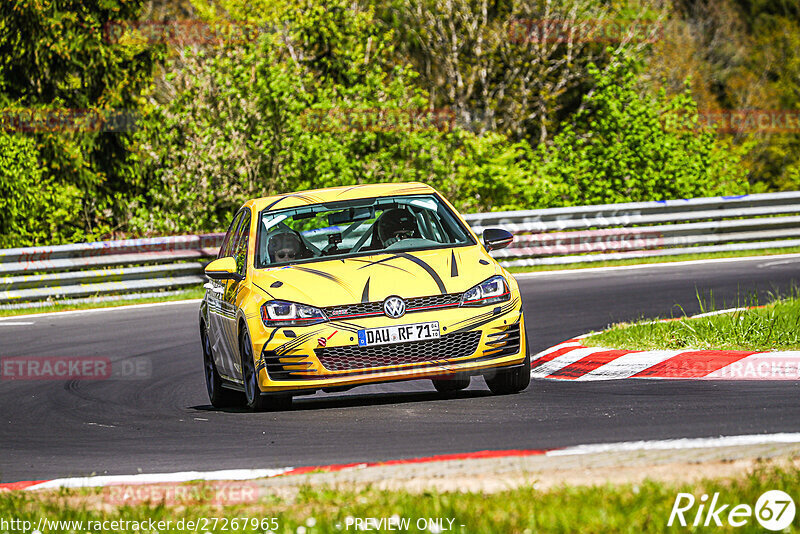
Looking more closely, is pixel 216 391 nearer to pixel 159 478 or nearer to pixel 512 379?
pixel 512 379

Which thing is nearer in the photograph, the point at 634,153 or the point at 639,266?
the point at 639,266

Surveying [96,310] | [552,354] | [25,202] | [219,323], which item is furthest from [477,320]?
[25,202]

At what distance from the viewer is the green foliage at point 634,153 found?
2627 centimetres

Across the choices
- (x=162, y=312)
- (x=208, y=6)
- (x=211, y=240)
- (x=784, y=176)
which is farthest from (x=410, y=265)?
(x=784, y=176)

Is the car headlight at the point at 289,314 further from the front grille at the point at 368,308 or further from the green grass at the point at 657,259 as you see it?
the green grass at the point at 657,259

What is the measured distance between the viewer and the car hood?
8.57m

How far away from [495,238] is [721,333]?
82.6 inches

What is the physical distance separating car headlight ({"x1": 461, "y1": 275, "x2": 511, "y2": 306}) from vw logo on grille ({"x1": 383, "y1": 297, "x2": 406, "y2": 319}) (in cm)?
41

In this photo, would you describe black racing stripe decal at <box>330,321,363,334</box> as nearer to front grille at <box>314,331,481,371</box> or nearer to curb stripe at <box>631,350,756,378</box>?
front grille at <box>314,331,481,371</box>

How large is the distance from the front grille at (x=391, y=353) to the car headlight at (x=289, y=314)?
0.70 ft

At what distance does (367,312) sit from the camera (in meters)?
8.49

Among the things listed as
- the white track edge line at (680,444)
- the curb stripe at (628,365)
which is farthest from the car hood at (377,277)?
the white track edge line at (680,444)

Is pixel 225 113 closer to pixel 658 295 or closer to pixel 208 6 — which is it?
pixel 658 295

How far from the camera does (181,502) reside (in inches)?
224
